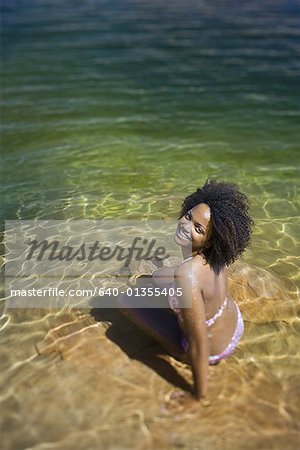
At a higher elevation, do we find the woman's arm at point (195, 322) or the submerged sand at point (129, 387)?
the woman's arm at point (195, 322)

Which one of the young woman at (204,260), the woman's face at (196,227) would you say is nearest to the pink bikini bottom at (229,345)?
the young woman at (204,260)

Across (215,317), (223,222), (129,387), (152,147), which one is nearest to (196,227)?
(223,222)

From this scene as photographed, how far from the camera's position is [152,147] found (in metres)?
11.4

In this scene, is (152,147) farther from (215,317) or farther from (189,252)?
(215,317)

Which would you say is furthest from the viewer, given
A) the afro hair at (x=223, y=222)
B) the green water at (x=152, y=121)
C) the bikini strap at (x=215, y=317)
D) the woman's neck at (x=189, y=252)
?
the green water at (x=152, y=121)

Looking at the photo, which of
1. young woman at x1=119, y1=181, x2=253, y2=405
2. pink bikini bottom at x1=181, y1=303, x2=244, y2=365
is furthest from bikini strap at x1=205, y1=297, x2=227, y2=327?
pink bikini bottom at x1=181, y1=303, x2=244, y2=365

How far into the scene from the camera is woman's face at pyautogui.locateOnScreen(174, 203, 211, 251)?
410 centimetres

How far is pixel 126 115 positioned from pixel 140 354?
384 inches

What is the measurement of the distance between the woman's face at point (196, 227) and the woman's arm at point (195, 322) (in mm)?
214

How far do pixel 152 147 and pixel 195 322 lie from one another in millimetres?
7921

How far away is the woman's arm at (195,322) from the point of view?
3.97m

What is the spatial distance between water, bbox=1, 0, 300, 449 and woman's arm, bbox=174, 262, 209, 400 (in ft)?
1.51

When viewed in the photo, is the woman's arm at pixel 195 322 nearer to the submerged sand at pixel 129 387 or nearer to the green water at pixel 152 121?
the submerged sand at pixel 129 387

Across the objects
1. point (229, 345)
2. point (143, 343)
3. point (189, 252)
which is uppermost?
point (189, 252)
